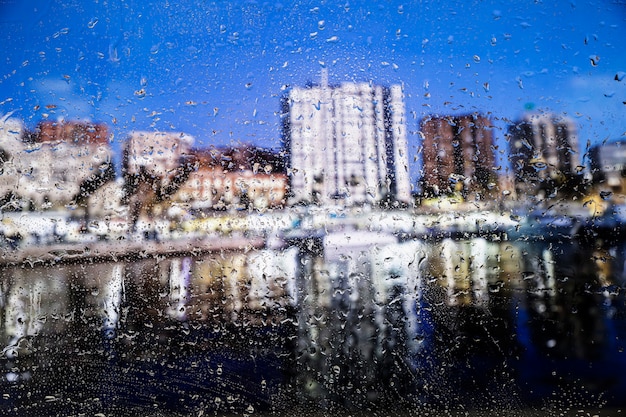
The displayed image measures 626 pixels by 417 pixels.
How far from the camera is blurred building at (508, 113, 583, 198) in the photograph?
3.92ft

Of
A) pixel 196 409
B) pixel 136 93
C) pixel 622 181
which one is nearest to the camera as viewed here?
pixel 196 409

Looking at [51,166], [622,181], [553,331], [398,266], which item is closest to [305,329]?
[398,266]

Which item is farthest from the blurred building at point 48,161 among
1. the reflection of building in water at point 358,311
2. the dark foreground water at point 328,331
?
the reflection of building in water at point 358,311

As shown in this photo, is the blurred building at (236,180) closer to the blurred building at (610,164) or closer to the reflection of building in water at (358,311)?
the reflection of building in water at (358,311)

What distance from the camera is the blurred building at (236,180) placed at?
4.10ft

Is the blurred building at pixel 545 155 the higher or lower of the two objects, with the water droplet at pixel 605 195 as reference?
higher

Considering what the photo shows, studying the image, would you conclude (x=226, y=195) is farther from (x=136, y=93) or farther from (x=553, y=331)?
(x=553, y=331)

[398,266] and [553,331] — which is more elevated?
[398,266]

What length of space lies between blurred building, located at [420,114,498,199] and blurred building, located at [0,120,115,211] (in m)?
1.14

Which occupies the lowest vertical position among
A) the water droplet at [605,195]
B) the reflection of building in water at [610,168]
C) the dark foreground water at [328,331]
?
the dark foreground water at [328,331]

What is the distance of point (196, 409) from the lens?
1089 mm

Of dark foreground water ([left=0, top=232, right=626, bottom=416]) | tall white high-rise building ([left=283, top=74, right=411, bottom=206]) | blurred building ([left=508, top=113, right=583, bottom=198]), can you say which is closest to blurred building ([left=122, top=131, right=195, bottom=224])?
dark foreground water ([left=0, top=232, right=626, bottom=416])

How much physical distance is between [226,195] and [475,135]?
0.90 meters

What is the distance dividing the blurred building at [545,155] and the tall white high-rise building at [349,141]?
1.26 feet
